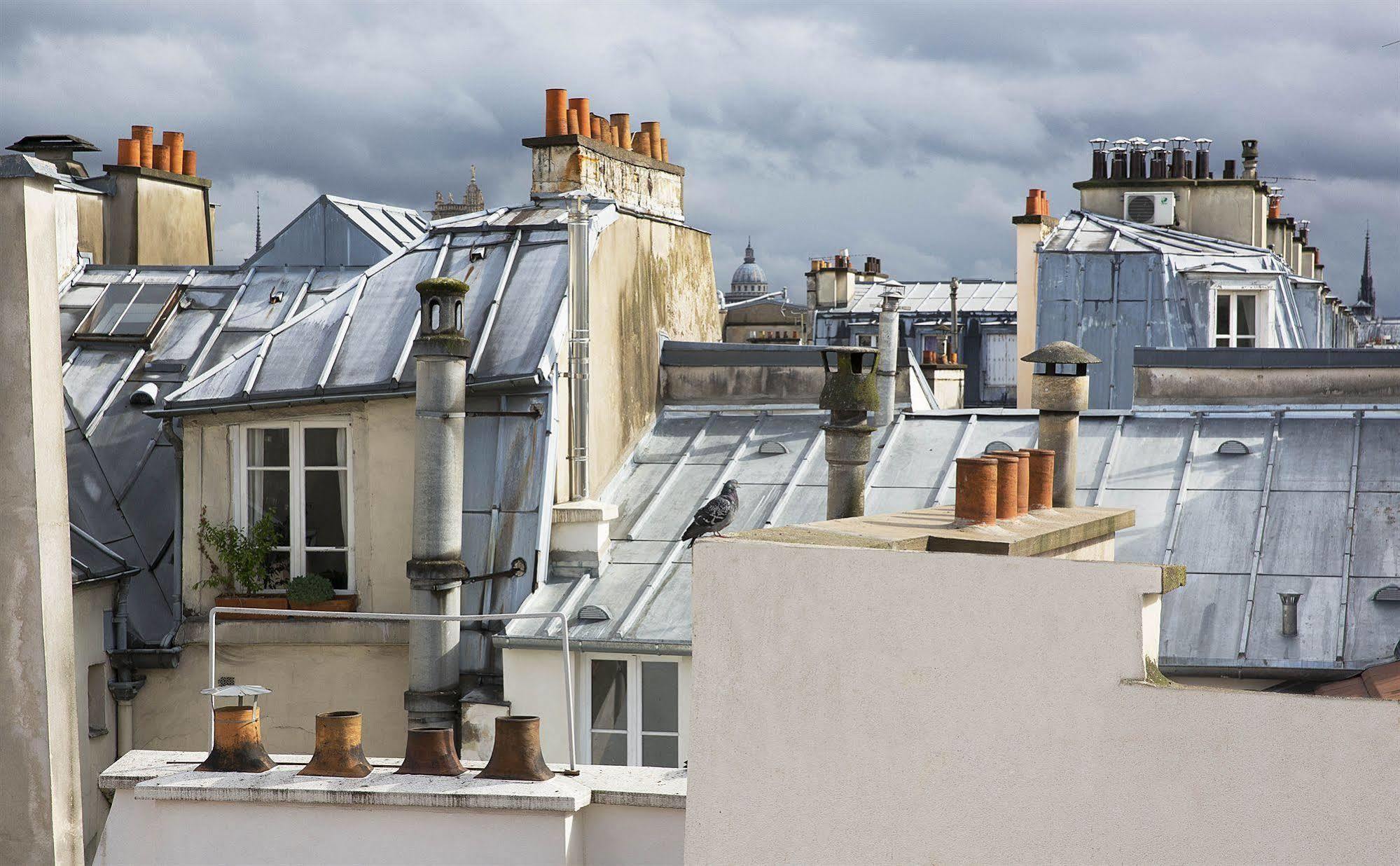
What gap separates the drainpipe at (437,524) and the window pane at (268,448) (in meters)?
1.86

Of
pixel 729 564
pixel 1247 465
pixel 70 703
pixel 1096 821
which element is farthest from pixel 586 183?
pixel 1096 821

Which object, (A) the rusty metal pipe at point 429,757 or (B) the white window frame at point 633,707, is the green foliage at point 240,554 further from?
(A) the rusty metal pipe at point 429,757

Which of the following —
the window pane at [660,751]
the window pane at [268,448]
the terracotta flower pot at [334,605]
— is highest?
the window pane at [268,448]

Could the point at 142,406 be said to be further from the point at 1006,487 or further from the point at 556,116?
the point at 1006,487

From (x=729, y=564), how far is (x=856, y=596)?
0.58 m

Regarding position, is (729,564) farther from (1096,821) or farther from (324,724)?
(324,724)

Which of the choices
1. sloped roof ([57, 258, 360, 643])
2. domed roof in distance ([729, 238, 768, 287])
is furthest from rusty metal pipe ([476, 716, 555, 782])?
domed roof in distance ([729, 238, 768, 287])

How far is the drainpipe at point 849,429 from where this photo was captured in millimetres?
11453

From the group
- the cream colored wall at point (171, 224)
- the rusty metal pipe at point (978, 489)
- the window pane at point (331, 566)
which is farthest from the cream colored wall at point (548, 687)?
the cream colored wall at point (171, 224)

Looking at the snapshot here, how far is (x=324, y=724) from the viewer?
793cm

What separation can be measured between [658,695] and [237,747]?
5.16 metres

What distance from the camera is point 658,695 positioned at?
41.7 feet

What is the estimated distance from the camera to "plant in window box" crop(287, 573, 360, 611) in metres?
13.4

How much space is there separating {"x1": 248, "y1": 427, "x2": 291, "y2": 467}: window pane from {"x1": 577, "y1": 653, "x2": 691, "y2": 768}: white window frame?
366cm
